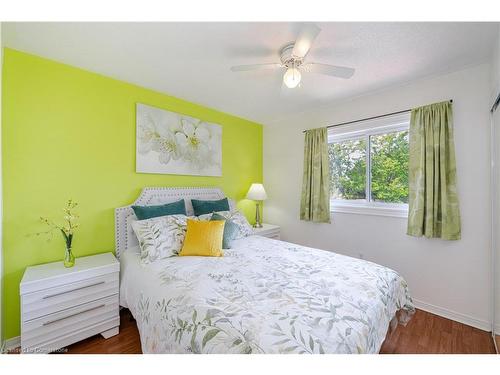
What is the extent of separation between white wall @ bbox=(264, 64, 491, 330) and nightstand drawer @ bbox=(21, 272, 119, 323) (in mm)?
2520

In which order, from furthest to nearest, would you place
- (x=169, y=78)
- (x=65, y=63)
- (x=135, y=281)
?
(x=169, y=78)
(x=65, y=63)
(x=135, y=281)

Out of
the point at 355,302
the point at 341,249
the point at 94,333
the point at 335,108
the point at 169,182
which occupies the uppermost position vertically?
the point at 335,108

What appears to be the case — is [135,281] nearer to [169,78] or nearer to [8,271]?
[8,271]

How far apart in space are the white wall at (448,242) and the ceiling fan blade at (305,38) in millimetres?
1581

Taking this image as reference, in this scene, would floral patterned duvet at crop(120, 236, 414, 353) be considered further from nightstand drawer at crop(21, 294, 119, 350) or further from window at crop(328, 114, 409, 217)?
window at crop(328, 114, 409, 217)

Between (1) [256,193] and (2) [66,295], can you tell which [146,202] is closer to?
(2) [66,295]

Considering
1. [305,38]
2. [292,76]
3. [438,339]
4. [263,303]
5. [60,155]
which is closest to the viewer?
[263,303]

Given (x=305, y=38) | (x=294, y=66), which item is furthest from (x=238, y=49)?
(x=305, y=38)

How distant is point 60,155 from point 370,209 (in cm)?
326

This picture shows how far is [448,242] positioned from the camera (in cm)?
210

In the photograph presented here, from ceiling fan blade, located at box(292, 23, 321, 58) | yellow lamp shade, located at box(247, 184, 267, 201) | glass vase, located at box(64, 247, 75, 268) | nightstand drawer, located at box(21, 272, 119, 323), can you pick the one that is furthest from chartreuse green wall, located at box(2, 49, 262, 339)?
ceiling fan blade, located at box(292, 23, 321, 58)

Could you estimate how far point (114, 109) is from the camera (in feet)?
7.30
